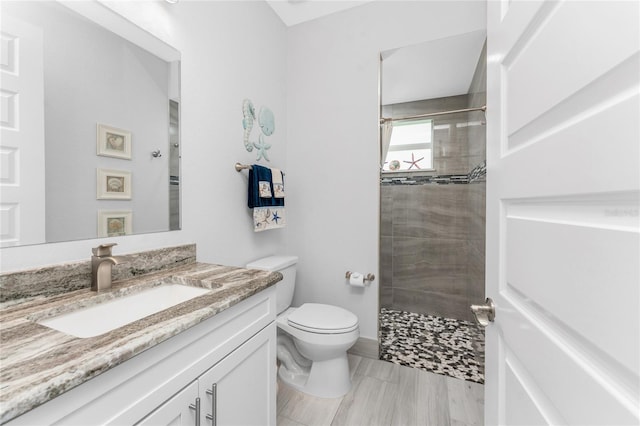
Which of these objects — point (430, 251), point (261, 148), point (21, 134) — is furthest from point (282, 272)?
point (430, 251)

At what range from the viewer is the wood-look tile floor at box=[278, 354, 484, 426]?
150 cm

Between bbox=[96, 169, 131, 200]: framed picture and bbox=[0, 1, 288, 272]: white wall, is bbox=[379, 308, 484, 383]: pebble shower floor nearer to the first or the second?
bbox=[0, 1, 288, 272]: white wall

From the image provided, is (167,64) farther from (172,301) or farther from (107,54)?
(172,301)

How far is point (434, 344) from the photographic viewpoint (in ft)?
7.45

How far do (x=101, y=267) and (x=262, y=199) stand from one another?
3.19 ft

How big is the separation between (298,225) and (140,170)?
125cm

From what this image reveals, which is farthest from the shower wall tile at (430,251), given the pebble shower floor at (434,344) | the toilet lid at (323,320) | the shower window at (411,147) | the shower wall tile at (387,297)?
the toilet lid at (323,320)

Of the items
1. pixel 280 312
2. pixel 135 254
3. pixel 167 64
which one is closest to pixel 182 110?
pixel 167 64

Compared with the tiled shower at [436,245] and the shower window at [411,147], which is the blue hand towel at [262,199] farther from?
the shower window at [411,147]

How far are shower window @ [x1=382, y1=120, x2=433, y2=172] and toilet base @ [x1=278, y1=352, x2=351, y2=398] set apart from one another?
1755 millimetres

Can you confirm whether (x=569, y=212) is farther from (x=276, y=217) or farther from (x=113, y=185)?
(x=276, y=217)

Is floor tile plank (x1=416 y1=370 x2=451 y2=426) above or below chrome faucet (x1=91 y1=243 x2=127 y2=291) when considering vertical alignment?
below

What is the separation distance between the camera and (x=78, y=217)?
103 cm

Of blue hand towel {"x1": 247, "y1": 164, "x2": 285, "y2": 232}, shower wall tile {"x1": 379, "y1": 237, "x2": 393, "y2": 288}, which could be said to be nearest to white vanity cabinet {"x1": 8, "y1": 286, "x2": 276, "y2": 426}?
blue hand towel {"x1": 247, "y1": 164, "x2": 285, "y2": 232}
